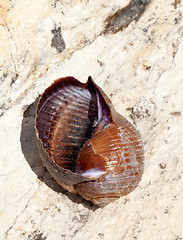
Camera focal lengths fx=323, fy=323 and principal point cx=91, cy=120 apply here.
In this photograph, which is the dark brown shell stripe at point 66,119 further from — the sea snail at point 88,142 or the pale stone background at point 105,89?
the pale stone background at point 105,89

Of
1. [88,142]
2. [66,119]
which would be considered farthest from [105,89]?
[88,142]

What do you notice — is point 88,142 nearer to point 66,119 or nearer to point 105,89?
point 66,119

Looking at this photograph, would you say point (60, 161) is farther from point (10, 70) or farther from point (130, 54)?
point (130, 54)

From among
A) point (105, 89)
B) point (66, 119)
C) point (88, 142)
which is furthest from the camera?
point (105, 89)

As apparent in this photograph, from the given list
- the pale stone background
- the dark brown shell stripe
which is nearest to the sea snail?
the dark brown shell stripe

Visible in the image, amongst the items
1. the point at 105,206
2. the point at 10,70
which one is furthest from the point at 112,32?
the point at 105,206

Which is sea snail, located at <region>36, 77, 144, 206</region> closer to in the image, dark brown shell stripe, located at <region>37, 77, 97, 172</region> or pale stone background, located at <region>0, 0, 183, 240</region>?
dark brown shell stripe, located at <region>37, 77, 97, 172</region>

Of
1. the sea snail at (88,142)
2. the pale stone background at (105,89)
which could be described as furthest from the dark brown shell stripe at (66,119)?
the pale stone background at (105,89)
